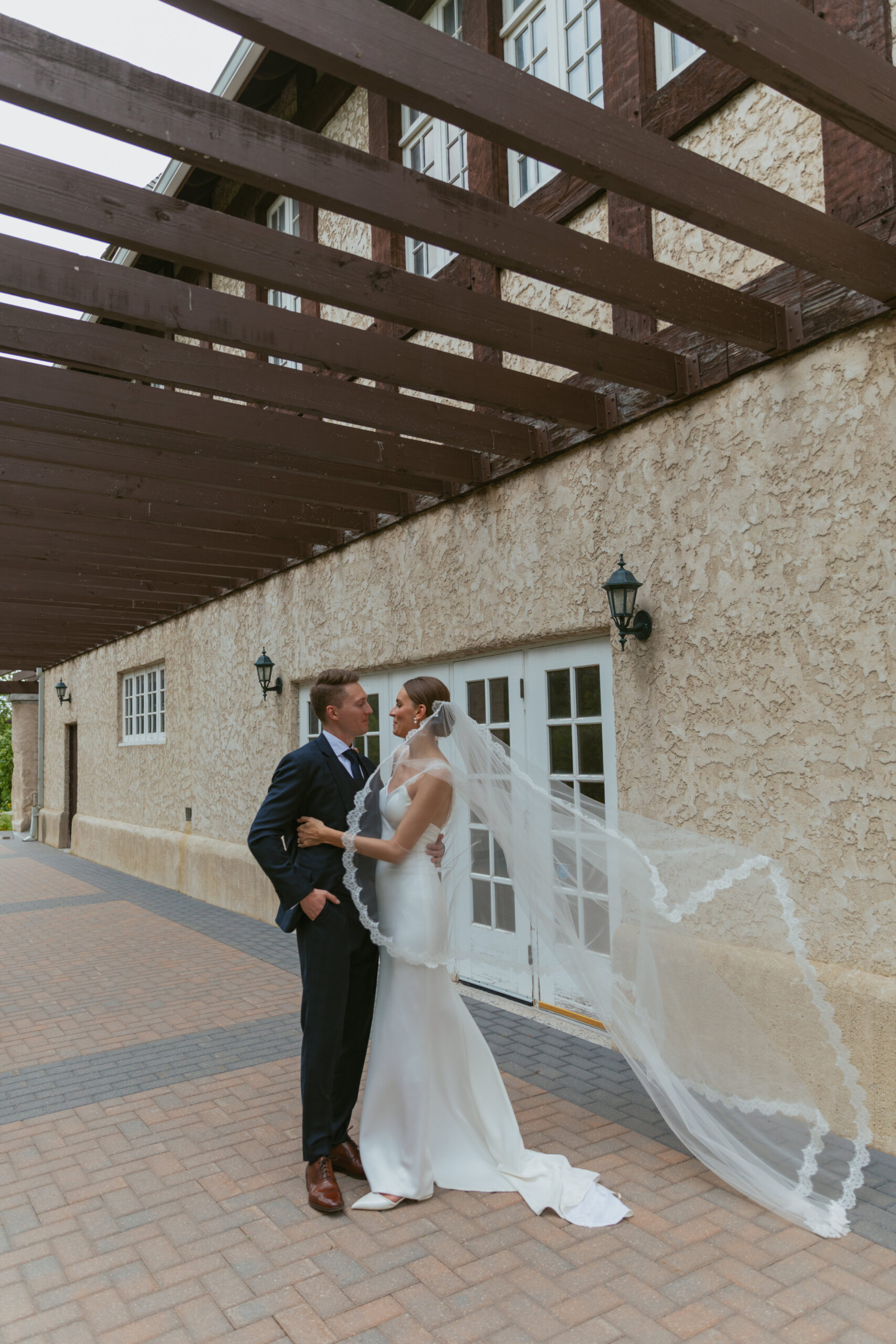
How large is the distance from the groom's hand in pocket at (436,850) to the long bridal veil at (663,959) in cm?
20

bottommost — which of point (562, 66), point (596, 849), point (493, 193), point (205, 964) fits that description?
point (205, 964)

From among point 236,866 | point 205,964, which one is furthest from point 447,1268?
point 236,866

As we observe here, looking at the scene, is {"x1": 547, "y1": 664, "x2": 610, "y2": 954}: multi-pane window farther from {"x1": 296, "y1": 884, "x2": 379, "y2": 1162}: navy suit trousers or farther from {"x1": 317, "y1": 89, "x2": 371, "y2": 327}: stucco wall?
{"x1": 317, "y1": 89, "x2": 371, "y2": 327}: stucco wall

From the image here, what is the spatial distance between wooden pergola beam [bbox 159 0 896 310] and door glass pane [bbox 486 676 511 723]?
10.7 ft

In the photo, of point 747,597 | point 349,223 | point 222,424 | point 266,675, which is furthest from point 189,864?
point 747,597

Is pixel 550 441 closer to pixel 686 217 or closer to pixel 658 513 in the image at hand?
pixel 658 513

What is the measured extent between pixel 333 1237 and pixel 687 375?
410 centimetres

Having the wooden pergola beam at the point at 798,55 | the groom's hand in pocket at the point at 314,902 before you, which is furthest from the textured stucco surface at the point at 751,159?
the groom's hand in pocket at the point at 314,902

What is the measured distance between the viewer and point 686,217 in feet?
10.8

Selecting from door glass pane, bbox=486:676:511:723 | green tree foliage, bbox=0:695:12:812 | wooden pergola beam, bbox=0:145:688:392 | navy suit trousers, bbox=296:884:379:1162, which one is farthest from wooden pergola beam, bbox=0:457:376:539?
green tree foliage, bbox=0:695:12:812

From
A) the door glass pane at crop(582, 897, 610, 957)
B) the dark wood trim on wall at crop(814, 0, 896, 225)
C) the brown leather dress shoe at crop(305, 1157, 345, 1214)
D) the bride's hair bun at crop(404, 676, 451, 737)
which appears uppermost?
the dark wood trim on wall at crop(814, 0, 896, 225)

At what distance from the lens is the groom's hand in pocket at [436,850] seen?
3.57 m

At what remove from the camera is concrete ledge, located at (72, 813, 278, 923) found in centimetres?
934

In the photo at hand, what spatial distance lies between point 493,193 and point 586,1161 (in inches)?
228
